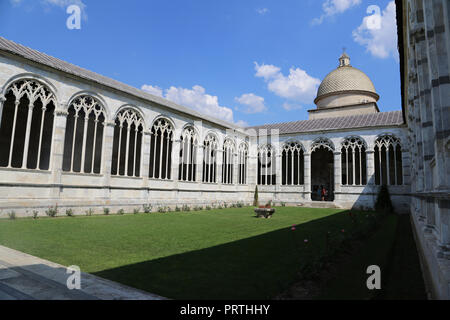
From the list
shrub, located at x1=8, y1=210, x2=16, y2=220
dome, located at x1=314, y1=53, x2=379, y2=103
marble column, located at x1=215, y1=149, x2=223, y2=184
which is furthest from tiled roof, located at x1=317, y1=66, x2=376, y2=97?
shrub, located at x1=8, y1=210, x2=16, y2=220

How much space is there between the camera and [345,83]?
108 ft

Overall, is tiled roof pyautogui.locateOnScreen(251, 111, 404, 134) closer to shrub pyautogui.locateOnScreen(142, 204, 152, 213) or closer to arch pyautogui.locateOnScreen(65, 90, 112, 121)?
shrub pyautogui.locateOnScreen(142, 204, 152, 213)

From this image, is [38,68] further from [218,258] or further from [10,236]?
[218,258]

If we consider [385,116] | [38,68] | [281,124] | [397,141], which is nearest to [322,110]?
[281,124]

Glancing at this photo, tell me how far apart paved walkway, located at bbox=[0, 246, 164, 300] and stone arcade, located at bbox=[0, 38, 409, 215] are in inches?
383

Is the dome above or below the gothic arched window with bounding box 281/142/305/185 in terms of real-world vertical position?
above

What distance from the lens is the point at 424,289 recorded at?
4.22 m

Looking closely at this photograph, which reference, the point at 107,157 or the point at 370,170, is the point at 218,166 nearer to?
the point at 107,157

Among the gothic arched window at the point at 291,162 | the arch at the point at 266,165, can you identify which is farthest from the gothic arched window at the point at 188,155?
the gothic arched window at the point at 291,162

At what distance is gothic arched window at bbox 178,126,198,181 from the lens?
21719mm

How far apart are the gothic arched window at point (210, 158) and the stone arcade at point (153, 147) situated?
0.09 metres

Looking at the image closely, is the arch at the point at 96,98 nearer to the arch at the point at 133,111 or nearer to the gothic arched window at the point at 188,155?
the arch at the point at 133,111

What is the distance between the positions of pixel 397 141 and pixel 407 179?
326 cm

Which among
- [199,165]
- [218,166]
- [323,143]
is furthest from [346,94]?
[199,165]
